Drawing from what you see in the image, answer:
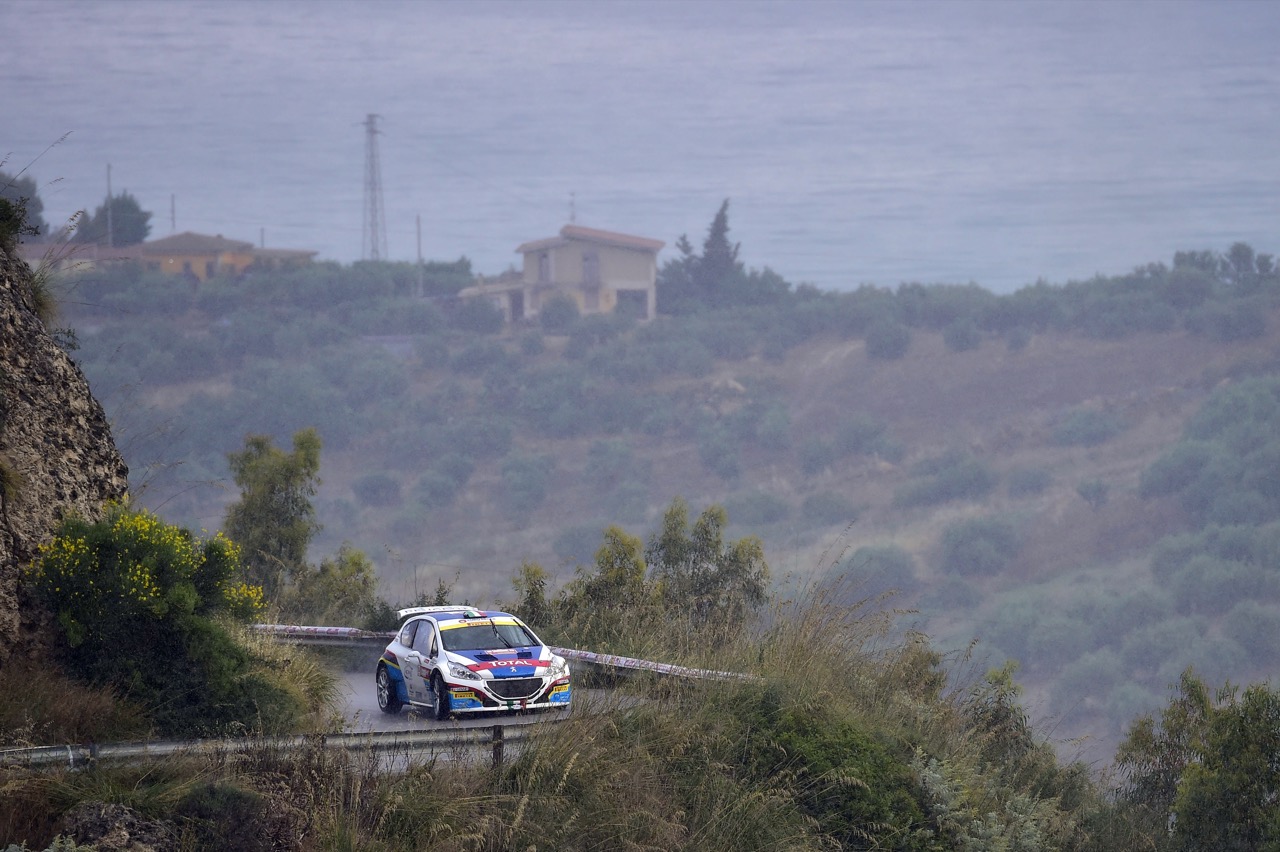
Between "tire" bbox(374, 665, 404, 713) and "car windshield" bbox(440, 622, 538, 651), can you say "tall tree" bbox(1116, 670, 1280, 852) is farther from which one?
"tire" bbox(374, 665, 404, 713)

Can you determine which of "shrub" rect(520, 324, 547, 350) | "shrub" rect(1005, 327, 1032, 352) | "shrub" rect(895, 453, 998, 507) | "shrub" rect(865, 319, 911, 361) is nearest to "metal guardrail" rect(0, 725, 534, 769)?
"shrub" rect(895, 453, 998, 507)

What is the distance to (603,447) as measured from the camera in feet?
405

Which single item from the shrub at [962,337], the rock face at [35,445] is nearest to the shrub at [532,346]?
the shrub at [962,337]

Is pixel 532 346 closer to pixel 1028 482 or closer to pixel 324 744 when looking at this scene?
pixel 1028 482

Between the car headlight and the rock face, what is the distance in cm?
378

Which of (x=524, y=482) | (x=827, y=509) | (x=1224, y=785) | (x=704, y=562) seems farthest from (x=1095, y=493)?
(x=1224, y=785)

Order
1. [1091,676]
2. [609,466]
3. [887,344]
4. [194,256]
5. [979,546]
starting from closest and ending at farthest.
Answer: [1091,676]
[979,546]
[609,466]
[887,344]
[194,256]

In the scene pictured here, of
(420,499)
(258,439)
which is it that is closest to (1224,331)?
(420,499)

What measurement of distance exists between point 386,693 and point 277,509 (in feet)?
39.6

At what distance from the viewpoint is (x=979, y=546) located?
328ft

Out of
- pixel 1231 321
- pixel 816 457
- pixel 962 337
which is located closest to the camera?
pixel 816 457

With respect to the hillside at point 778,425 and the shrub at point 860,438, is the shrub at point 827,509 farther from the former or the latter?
the shrub at point 860,438

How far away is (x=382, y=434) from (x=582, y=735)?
399 feet

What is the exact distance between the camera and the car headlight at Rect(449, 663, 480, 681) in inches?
526
